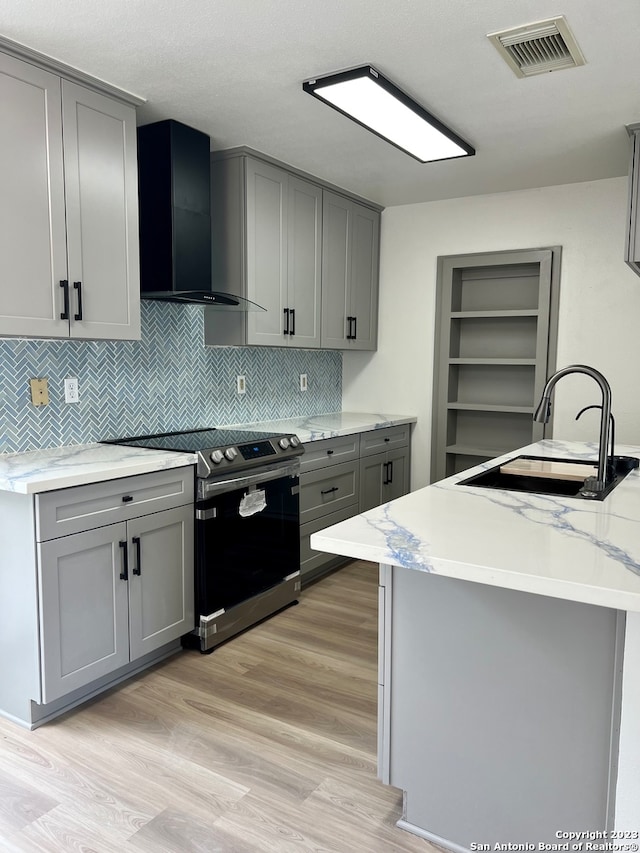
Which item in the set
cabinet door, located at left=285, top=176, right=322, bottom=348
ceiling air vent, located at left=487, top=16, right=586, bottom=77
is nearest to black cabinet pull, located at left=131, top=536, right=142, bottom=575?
cabinet door, located at left=285, top=176, right=322, bottom=348

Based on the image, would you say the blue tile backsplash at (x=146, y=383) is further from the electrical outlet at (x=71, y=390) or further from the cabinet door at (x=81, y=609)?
the cabinet door at (x=81, y=609)

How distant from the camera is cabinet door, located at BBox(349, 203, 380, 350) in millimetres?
4480

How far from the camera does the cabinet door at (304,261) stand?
12.5ft

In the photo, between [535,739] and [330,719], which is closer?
[535,739]

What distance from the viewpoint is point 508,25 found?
2086 mm

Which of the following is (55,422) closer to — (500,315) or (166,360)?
(166,360)

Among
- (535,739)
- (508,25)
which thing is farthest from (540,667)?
(508,25)

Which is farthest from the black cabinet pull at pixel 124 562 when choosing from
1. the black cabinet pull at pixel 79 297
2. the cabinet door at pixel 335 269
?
the cabinet door at pixel 335 269

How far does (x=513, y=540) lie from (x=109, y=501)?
155cm

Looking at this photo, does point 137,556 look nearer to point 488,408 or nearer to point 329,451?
point 329,451

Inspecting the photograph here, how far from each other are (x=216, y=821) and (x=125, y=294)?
6.59ft

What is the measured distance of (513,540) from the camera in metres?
1.49

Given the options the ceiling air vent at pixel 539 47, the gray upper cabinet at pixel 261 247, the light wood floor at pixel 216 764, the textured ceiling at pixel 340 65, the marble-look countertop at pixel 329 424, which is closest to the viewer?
the light wood floor at pixel 216 764

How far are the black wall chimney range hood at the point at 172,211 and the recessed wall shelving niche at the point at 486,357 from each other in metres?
2.02
